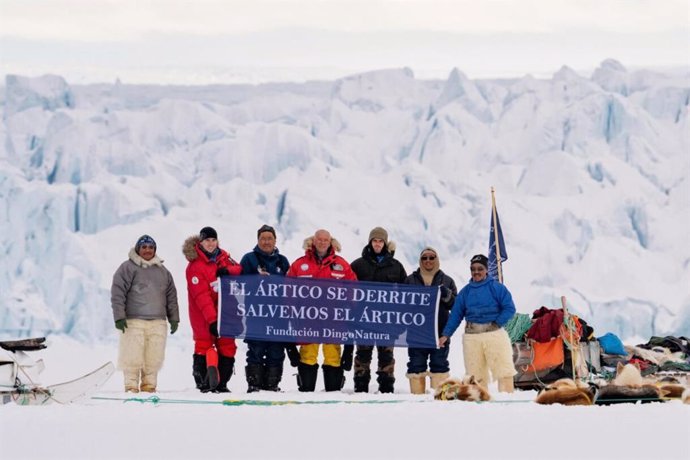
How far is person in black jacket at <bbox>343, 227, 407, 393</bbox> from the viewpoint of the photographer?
9992mm

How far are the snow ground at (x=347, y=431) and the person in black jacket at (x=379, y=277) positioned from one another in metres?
1.93

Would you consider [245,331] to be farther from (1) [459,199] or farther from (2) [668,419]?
(1) [459,199]

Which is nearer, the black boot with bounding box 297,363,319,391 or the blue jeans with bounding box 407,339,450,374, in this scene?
the black boot with bounding box 297,363,319,391

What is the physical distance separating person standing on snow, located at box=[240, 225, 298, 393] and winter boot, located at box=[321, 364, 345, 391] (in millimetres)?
305

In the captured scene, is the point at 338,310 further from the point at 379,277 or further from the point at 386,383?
the point at 386,383

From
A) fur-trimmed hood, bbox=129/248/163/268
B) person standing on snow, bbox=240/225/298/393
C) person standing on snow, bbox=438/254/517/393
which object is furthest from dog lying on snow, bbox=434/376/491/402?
fur-trimmed hood, bbox=129/248/163/268

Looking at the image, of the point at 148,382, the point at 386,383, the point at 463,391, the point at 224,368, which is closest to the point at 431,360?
the point at 386,383

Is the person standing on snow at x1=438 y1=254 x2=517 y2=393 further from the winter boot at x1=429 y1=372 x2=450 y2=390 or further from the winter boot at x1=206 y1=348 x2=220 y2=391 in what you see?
the winter boot at x1=206 y1=348 x2=220 y2=391

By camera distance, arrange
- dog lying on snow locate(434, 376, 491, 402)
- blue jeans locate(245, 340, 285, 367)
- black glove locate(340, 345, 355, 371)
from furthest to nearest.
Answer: black glove locate(340, 345, 355, 371) → blue jeans locate(245, 340, 285, 367) → dog lying on snow locate(434, 376, 491, 402)

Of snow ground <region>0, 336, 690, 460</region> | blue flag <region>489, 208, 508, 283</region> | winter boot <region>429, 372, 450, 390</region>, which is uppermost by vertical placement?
blue flag <region>489, 208, 508, 283</region>

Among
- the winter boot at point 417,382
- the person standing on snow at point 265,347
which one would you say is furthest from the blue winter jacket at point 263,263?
the winter boot at point 417,382

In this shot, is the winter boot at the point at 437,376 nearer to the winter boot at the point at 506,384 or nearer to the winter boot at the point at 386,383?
the winter boot at the point at 386,383

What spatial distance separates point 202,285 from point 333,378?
1.20m

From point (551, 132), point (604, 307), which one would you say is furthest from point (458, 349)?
point (551, 132)
